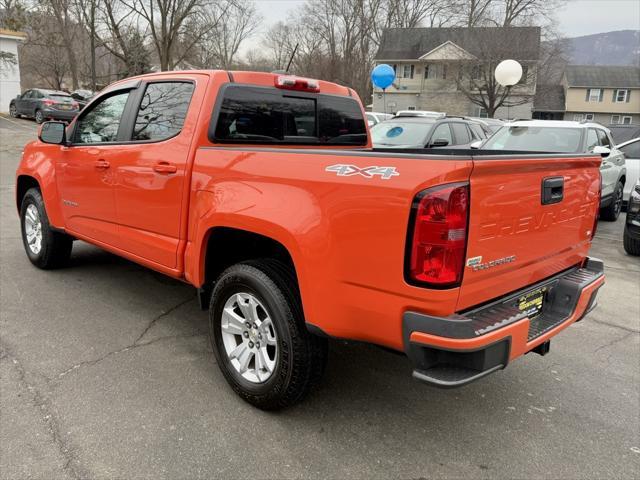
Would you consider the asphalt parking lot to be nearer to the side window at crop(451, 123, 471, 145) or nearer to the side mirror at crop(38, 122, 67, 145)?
the side mirror at crop(38, 122, 67, 145)

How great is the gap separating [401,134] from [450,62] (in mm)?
34107

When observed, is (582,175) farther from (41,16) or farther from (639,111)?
(639,111)

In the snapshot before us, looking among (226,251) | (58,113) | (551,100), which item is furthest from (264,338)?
(551,100)

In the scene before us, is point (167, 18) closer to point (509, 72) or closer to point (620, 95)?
point (509, 72)

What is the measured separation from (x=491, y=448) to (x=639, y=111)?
6124 centimetres

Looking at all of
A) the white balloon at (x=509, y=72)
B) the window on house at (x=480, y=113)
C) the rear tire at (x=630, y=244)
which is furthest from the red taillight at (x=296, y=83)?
the window on house at (x=480, y=113)

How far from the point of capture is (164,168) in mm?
3357

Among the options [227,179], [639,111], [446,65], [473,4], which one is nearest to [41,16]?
[446,65]

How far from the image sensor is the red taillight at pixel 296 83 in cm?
369

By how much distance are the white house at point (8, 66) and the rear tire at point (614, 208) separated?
2761 centimetres

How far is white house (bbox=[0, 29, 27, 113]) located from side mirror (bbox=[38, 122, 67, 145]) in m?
25.9

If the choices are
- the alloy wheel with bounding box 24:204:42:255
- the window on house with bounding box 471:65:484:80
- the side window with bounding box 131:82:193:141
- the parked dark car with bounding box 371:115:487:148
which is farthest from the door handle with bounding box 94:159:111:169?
the window on house with bounding box 471:65:484:80

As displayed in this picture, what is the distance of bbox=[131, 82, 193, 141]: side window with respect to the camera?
345cm

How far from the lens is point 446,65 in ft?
140
